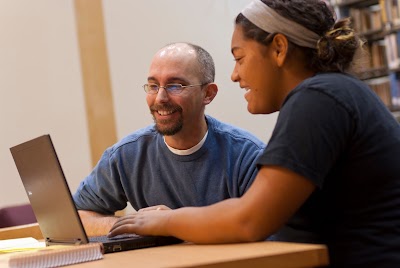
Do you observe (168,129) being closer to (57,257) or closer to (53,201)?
(53,201)

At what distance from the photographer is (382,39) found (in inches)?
278

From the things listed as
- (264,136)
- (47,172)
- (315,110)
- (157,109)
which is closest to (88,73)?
(264,136)

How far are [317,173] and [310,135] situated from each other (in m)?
0.08

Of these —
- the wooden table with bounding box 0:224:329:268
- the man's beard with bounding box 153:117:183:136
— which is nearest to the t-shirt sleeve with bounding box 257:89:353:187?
the wooden table with bounding box 0:224:329:268

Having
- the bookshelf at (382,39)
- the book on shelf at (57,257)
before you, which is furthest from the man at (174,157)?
the bookshelf at (382,39)

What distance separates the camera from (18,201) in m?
4.35

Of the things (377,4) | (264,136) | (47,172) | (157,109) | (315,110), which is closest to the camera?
(315,110)

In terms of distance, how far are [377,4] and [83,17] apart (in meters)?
3.78

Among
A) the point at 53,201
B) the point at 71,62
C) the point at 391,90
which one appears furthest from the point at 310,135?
the point at 391,90

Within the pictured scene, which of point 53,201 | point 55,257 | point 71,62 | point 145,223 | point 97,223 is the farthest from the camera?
point 71,62

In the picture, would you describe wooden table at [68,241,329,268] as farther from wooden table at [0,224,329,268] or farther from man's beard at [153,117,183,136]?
man's beard at [153,117,183,136]

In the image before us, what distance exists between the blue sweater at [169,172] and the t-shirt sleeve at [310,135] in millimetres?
906

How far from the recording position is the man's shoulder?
238cm

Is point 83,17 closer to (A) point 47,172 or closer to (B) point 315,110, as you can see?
(A) point 47,172
